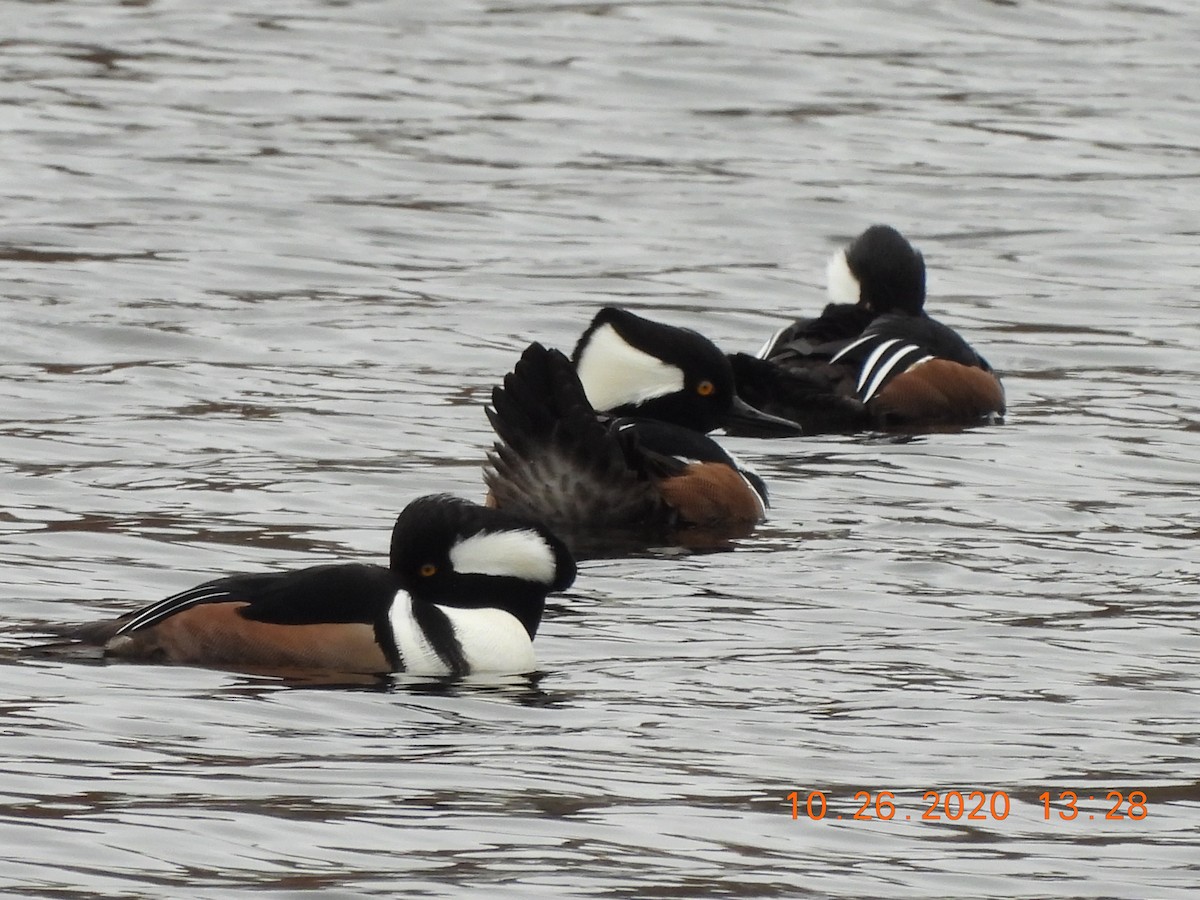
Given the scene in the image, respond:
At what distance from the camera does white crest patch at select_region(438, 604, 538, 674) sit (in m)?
7.34

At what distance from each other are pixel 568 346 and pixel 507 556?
5691 mm

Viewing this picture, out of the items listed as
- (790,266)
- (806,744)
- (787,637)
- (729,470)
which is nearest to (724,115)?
(790,266)

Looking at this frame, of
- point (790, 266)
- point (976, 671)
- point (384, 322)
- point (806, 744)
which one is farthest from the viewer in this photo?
point (790, 266)

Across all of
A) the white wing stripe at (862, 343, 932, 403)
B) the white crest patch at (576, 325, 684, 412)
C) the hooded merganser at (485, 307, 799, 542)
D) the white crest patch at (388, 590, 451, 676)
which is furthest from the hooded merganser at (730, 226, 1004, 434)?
the white crest patch at (388, 590, 451, 676)

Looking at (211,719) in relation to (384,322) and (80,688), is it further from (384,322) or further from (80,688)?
(384,322)

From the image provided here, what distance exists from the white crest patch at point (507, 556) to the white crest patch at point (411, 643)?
0.25 metres

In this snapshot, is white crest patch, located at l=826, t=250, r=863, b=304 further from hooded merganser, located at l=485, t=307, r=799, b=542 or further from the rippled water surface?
hooded merganser, located at l=485, t=307, r=799, b=542

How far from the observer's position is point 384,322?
43.9 feet

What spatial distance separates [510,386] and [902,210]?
26.1ft

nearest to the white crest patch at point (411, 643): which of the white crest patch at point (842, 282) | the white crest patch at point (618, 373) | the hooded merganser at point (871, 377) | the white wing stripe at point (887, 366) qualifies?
the white crest patch at point (618, 373)

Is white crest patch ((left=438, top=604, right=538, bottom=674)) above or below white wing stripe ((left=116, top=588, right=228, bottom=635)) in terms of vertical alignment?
below

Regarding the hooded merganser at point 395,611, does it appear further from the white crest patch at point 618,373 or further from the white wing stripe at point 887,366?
the white wing stripe at point 887,366

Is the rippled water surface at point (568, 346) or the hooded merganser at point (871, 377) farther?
the hooded merganser at point (871, 377)

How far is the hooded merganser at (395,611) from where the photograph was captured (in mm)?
7172
